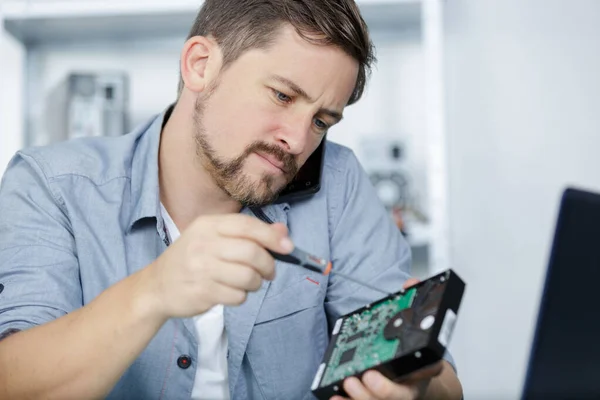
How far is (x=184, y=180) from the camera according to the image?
1.27m

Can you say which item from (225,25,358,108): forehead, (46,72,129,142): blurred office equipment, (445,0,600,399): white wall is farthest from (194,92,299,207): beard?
(445,0,600,399): white wall

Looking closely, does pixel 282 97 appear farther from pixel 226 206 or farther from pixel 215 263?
pixel 215 263

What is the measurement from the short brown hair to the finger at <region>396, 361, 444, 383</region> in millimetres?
545

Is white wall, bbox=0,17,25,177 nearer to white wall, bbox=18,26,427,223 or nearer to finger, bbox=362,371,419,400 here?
white wall, bbox=18,26,427,223

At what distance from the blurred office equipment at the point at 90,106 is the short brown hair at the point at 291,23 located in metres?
0.93

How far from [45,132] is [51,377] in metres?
1.48

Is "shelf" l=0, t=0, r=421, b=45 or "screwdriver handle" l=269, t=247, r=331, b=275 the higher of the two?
"shelf" l=0, t=0, r=421, b=45

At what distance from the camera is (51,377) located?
2.66ft

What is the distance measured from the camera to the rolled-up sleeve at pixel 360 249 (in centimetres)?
124

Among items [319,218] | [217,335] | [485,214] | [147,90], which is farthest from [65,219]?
[485,214]

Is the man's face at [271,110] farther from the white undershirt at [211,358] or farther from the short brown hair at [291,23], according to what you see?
the white undershirt at [211,358]

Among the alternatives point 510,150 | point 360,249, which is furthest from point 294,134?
point 510,150

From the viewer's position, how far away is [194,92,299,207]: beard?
1119 mm

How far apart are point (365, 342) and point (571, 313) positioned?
1.03 feet
